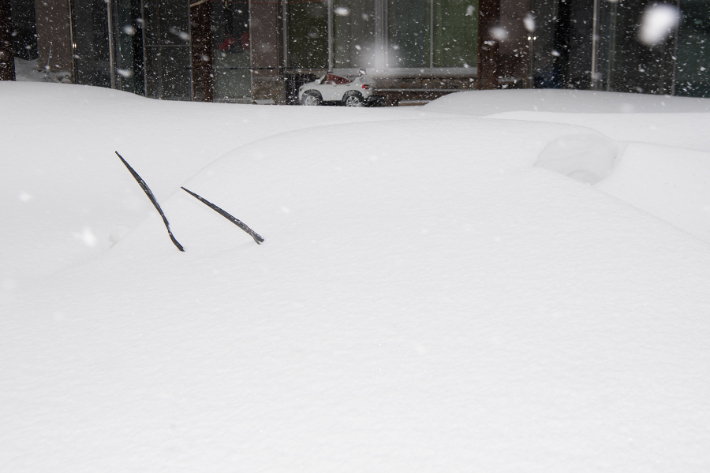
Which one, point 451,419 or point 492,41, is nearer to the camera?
point 451,419

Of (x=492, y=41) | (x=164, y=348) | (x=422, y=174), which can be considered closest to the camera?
(x=164, y=348)

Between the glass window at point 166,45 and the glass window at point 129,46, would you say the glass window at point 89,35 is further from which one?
the glass window at point 166,45

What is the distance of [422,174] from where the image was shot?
2.64 meters

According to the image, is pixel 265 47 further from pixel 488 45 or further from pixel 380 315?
pixel 380 315

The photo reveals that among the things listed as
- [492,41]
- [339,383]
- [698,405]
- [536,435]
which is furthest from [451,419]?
[492,41]

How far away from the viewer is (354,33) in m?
13.0

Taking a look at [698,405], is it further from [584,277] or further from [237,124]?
[237,124]

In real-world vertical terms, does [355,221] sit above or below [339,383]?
above

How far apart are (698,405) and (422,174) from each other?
1.53 meters

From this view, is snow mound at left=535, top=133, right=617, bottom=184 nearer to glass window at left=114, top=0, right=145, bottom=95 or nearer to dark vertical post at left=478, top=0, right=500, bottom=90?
dark vertical post at left=478, top=0, right=500, bottom=90

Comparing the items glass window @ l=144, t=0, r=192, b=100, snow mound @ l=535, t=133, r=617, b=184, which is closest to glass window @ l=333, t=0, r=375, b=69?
glass window @ l=144, t=0, r=192, b=100

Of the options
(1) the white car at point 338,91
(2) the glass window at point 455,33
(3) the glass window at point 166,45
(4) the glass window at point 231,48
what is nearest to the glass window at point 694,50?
(2) the glass window at point 455,33

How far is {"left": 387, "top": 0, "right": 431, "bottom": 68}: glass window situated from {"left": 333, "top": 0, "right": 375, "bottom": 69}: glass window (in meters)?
0.42

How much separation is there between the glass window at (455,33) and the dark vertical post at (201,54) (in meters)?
5.27
